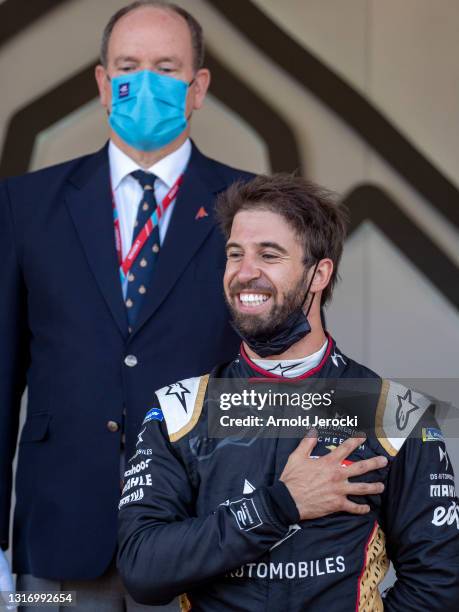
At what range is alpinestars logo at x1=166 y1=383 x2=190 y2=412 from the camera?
224 centimetres

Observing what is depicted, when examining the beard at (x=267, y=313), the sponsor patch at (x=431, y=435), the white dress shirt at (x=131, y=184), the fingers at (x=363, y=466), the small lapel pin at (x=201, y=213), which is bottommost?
the fingers at (x=363, y=466)

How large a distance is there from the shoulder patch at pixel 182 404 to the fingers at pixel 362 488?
0.32m

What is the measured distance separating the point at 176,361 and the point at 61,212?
0.46 m

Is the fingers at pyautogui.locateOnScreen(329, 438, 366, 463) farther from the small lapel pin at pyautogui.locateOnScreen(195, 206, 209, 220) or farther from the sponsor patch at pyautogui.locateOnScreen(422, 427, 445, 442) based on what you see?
the small lapel pin at pyautogui.locateOnScreen(195, 206, 209, 220)

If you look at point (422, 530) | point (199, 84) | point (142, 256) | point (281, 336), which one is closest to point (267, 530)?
point (422, 530)

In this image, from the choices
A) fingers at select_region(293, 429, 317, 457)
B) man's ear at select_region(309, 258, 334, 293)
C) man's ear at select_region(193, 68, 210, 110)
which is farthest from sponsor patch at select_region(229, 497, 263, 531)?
man's ear at select_region(193, 68, 210, 110)

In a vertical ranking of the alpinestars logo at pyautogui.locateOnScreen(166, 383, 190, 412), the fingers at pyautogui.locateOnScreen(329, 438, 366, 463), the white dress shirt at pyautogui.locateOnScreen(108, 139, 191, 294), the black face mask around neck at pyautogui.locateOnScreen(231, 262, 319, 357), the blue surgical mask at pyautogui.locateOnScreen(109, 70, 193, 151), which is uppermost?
the blue surgical mask at pyautogui.locateOnScreen(109, 70, 193, 151)

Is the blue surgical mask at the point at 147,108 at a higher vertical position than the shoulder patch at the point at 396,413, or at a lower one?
higher

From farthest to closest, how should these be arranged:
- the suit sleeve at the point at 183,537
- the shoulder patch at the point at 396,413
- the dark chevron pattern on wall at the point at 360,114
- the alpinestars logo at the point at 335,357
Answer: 1. the dark chevron pattern on wall at the point at 360,114
2. the alpinestars logo at the point at 335,357
3. the shoulder patch at the point at 396,413
4. the suit sleeve at the point at 183,537

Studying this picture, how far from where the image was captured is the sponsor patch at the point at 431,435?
7.19 ft

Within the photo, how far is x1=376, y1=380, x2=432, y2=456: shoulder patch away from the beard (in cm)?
24

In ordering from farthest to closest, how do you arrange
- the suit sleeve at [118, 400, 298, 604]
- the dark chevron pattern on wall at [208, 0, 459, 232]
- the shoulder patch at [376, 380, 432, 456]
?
the dark chevron pattern on wall at [208, 0, 459, 232] < the shoulder patch at [376, 380, 432, 456] < the suit sleeve at [118, 400, 298, 604]

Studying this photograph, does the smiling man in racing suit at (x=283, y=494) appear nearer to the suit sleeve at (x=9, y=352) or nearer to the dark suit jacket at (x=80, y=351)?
the dark suit jacket at (x=80, y=351)

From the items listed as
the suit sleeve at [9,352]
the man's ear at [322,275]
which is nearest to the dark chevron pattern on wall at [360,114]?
the suit sleeve at [9,352]
